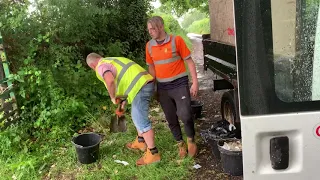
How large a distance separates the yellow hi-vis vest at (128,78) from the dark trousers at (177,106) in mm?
341

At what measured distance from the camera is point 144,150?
454cm

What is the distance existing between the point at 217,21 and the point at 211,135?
6.35 feet

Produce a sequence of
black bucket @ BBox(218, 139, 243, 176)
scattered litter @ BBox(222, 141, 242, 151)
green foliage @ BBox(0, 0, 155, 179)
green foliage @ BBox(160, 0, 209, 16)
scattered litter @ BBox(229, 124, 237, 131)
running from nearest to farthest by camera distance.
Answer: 1. black bucket @ BBox(218, 139, 243, 176)
2. scattered litter @ BBox(222, 141, 242, 151)
3. scattered litter @ BBox(229, 124, 237, 131)
4. green foliage @ BBox(0, 0, 155, 179)
5. green foliage @ BBox(160, 0, 209, 16)

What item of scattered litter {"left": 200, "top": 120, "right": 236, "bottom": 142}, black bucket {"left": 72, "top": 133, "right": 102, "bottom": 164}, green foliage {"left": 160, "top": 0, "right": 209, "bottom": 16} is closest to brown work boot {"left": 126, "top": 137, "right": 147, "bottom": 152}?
black bucket {"left": 72, "top": 133, "right": 102, "bottom": 164}

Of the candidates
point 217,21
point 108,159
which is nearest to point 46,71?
point 108,159

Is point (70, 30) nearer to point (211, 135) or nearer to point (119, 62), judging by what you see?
point (119, 62)

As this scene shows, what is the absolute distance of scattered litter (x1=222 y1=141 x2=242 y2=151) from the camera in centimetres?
355

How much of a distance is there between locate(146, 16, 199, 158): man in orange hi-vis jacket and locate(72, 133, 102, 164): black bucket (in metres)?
1.13

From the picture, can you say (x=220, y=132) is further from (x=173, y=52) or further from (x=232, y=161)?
(x=173, y=52)

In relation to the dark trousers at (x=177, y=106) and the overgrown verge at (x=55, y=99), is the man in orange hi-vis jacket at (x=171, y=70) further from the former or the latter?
the overgrown verge at (x=55, y=99)

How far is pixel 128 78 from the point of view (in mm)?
3811

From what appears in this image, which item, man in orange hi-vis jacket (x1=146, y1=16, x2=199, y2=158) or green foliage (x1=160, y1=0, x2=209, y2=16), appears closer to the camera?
man in orange hi-vis jacket (x1=146, y1=16, x2=199, y2=158)

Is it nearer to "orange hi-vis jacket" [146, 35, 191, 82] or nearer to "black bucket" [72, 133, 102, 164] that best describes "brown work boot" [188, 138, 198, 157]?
"orange hi-vis jacket" [146, 35, 191, 82]

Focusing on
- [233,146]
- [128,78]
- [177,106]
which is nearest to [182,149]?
[177,106]
